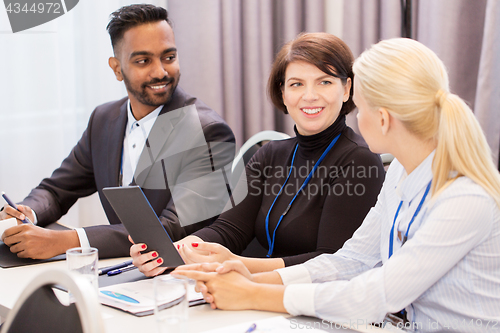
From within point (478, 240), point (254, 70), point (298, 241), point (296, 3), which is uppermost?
point (296, 3)

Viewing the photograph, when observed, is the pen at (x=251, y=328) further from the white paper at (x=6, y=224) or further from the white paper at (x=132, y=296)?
the white paper at (x=6, y=224)

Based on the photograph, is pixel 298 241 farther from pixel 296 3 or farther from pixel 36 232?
pixel 296 3

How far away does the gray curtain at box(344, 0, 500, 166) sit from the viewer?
1.95 m

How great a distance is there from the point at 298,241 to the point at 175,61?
952mm

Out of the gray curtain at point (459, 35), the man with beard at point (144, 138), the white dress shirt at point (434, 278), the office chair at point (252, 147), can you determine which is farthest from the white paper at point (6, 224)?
the gray curtain at point (459, 35)

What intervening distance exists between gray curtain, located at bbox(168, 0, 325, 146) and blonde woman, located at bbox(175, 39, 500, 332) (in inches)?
61.8

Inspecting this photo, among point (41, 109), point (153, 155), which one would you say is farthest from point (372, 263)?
point (41, 109)

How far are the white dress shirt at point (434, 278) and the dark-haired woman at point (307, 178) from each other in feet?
1.14

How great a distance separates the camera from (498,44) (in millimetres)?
1926

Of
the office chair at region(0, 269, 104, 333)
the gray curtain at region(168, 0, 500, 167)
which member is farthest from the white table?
the gray curtain at region(168, 0, 500, 167)

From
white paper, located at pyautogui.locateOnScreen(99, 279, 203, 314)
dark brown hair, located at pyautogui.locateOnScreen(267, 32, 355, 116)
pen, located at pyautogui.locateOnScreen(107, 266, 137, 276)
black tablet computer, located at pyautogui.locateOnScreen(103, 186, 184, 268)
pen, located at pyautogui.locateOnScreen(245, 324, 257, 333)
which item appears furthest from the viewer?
dark brown hair, located at pyautogui.locateOnScreen(267, 32, 355, 116)

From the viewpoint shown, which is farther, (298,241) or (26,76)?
(26,76)

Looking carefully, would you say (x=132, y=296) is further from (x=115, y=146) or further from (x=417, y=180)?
(x=115, y=146)

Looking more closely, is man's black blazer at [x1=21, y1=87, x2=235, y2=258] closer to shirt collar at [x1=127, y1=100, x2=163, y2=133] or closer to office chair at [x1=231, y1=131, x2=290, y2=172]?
shirt collar at [x1=127, y1=100, x2=163, y2=133]
